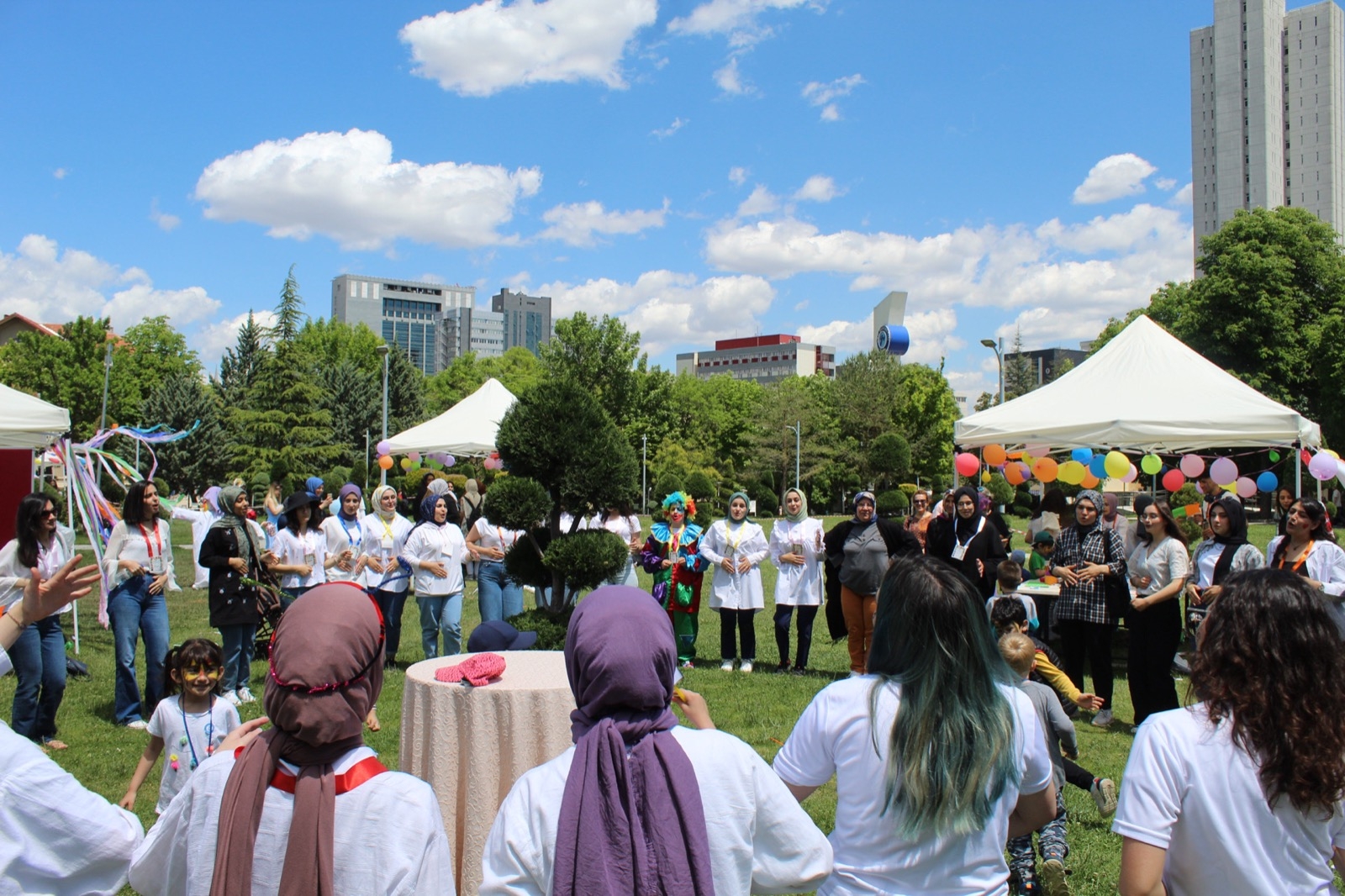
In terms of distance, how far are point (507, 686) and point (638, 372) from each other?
44471 millimetres

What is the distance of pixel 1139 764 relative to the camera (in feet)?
7.04

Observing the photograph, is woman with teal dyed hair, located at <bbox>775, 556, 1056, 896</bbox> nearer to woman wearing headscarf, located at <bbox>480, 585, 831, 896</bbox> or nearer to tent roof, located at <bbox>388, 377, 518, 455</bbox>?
woman wearing headscarf, located at <bbox>480, 585, 831, 896</bbox>

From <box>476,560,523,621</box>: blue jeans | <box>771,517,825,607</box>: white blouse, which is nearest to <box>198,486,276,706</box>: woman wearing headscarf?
<box>476,560,523,621</box>: blue jeans

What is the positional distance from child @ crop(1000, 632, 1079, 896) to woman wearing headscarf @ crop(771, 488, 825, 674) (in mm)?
4617

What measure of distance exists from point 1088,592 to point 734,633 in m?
3.33

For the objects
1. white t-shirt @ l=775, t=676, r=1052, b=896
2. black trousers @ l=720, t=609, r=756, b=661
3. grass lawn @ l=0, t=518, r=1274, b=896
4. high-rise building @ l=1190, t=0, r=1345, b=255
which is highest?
high-rise building @ l=1190, t=0, r=1345, b=255

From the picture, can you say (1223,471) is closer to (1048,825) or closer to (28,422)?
(1048,825)

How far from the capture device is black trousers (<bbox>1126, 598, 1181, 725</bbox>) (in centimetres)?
690

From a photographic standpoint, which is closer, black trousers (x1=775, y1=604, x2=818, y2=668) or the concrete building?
black trousers (x1=775, y1=604, x2=818, y2=668)

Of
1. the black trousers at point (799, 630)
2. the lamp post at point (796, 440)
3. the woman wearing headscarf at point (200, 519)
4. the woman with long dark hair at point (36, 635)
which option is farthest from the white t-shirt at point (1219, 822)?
the lamp post at point (796, 440)

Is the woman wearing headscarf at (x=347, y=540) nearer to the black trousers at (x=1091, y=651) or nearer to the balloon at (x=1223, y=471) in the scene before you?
the black trousers at (x=1091, y=651)

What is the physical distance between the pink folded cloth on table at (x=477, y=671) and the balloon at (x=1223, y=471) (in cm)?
1139

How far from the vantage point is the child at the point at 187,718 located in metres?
4.46

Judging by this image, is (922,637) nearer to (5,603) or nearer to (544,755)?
(544,755)
